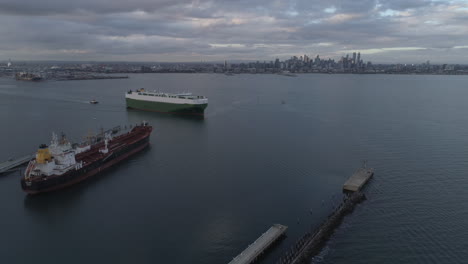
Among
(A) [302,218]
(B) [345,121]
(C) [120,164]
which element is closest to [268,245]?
(A) [302,218]

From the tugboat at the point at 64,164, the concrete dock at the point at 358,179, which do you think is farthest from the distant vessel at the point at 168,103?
the concrete dock at the point at 358,179

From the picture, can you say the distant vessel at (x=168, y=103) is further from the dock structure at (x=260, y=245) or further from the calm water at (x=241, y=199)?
the dock structure at (x=260, y=245)

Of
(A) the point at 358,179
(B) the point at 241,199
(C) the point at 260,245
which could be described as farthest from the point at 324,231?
(A) the point at 358,179

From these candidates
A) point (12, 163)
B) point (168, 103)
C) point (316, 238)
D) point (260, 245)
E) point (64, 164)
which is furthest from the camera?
point (168, 103)

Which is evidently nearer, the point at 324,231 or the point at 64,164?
the point at 324,231

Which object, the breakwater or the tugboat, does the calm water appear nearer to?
the breakwater

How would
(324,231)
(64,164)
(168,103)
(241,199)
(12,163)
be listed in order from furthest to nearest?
(168,103) < (12,163) < (64,164) < (241,199) < (324,231)

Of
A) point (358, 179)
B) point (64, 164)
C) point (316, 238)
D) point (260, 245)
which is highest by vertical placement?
point (64, 164)

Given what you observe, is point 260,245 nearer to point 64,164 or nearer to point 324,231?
point 324,231
